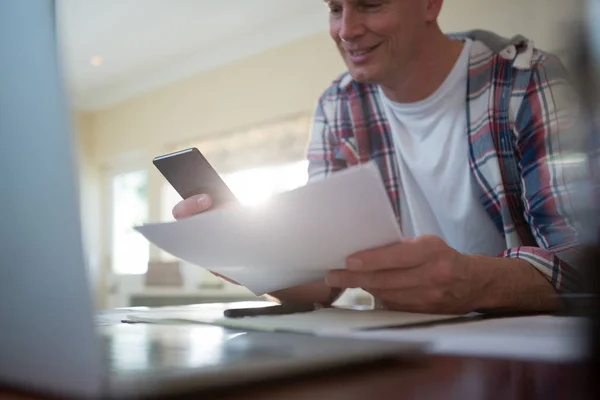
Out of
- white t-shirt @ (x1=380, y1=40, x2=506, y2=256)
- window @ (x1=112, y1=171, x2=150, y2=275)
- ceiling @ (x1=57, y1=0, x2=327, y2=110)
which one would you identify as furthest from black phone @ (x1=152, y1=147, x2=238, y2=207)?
window @ (x1=112, y1=171, x2=150, y2=275)

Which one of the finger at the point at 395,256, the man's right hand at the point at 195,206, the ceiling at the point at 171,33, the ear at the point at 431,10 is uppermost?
the ceiling at the point at 171,33

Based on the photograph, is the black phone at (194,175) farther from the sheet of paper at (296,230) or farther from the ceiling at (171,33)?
the ceiling at (171,33)

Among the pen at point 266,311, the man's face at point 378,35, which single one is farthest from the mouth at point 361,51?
the pen at point 266,311

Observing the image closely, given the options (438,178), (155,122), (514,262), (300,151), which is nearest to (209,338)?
(514,262)

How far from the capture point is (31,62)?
23 centimetres

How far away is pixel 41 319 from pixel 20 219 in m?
0.04

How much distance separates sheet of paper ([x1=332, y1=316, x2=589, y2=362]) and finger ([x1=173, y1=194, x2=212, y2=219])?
15.0 inches

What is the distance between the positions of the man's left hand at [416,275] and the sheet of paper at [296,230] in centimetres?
2

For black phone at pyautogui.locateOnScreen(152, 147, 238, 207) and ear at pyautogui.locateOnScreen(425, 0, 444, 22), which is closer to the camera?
black phone at pyautogui.locateOnScreen(152, 147, 238, 207)

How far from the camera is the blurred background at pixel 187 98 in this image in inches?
138

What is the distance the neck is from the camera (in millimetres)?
1135

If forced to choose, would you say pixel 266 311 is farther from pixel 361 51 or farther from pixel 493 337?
pixel 361 51

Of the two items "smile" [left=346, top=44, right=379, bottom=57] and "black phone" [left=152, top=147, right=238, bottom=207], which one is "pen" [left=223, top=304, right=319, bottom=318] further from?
"smile" [left=346, top=44, right=379, bottom=57]

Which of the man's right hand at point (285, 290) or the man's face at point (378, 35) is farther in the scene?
the man's face at point (378, 35)
